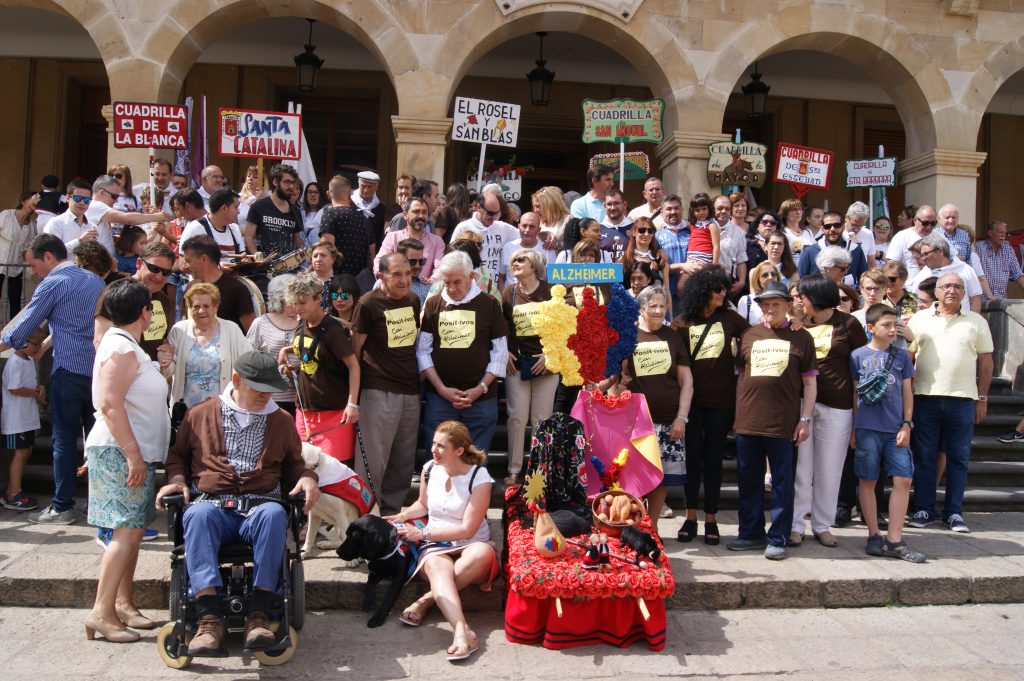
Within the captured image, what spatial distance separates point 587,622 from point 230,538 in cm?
196

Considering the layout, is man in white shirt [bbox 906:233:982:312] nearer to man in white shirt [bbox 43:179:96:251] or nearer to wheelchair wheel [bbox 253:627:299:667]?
wheelchair wheel [bbox 253:627:299:667]

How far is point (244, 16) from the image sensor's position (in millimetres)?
10984

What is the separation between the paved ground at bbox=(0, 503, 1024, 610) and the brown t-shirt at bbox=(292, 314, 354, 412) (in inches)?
41.1

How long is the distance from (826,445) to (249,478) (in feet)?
13.1

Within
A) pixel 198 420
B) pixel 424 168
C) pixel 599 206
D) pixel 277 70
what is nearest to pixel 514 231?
pixel 599 206

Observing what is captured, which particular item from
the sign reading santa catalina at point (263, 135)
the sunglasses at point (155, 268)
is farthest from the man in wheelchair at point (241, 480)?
the sign reading santa catalina at point (263, 135)

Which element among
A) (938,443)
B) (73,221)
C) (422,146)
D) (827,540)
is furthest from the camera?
(422,146)

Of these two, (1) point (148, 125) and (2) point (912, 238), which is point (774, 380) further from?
(1) point (148, 125)

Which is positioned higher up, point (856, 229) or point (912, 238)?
point (856, 229)

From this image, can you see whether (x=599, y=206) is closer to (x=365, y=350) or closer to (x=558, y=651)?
(x=365, y=350)

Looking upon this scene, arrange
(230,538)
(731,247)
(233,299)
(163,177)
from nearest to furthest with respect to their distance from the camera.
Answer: (230,538), (233,299), (731,247), (163,177)

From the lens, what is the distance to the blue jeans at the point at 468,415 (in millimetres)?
6512

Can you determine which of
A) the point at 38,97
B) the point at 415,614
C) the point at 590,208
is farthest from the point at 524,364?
the point at 38,97

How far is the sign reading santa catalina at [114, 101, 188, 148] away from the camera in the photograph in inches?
373
